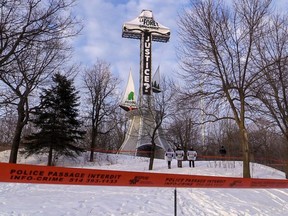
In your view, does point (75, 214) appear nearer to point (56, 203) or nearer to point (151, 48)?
point (56, 203)

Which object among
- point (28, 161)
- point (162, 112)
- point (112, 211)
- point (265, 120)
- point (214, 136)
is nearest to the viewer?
point (112, 211)

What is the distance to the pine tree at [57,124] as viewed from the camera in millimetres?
33969

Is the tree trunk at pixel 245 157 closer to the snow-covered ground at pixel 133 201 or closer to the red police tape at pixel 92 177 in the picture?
the snow-covered ground at pixel 133 201

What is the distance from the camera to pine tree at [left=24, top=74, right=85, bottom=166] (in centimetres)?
3397

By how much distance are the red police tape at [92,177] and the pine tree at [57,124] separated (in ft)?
85.2

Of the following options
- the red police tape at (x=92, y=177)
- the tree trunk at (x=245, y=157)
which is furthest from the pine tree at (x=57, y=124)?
the red police tape at (x=92, y=177)

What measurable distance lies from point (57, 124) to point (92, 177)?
29380mm

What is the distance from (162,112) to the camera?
30.9 metres

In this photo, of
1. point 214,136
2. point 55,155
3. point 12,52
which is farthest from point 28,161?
point 214,136

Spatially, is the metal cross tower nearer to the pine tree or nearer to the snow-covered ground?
the pine tree

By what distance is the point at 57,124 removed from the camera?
115ft

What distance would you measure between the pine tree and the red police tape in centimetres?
2597

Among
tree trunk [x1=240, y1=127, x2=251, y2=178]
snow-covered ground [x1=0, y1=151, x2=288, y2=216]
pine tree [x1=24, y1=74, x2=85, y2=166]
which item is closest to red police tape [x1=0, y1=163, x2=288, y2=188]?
snow-covered ground [x1=0, y1=151, x2=288, y2=216]

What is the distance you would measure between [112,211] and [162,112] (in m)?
21.7
